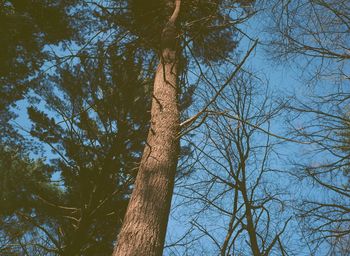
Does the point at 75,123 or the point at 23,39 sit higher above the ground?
the point at 23,39

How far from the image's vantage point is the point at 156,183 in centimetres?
239

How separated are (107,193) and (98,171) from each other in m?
0.48

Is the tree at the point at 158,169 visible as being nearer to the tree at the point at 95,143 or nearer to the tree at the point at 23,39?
the tree at the point at 95,143

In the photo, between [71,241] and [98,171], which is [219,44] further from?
[71,241]

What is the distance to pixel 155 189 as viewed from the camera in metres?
2.35

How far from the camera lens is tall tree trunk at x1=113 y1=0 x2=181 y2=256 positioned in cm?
207

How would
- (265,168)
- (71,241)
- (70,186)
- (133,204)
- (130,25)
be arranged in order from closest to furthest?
(133,204) < (130,25) < (71,241) < (265,168) < (70,186)

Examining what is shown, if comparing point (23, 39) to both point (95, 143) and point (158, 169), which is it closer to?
point (95, 143)

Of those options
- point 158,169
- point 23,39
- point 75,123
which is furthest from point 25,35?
point 158,169

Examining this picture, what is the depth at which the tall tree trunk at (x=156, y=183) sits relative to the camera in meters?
2.07

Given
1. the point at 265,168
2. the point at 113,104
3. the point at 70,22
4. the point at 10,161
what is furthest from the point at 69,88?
the point at 265,168

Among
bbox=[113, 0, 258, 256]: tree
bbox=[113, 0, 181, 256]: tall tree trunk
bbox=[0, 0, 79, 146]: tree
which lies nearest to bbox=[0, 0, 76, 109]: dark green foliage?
bbox=[0, 0, 79, 146]: tree

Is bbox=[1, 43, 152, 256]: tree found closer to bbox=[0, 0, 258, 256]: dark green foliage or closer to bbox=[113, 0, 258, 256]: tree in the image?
bbox=[0, 0, 258, 256]: dark green foliage

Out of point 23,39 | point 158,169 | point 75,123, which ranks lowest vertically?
point 158,169
